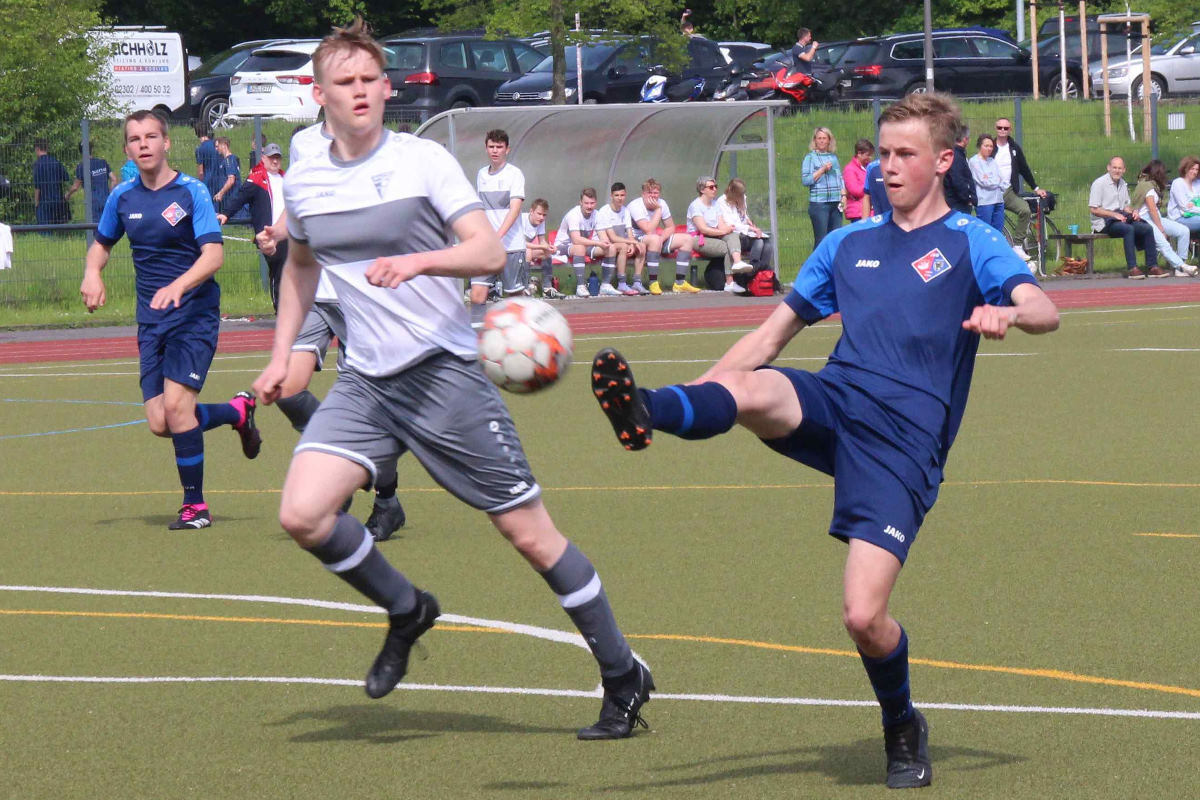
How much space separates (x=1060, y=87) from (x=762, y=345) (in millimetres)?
35899

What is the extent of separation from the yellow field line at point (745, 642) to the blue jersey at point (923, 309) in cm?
135

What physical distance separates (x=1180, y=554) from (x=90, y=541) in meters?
5.02

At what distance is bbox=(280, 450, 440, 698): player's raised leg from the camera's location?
5156 millimetres

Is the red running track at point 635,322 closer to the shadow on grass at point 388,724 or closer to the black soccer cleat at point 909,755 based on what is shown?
the shadow on grass at point 388,724

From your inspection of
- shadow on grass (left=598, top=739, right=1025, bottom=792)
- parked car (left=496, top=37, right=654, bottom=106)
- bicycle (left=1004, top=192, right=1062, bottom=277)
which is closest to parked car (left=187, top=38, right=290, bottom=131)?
parked car (left=496, top=37, right=654, bottom=106)

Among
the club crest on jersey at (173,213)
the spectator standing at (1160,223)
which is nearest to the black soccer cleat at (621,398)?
the club crest on jersey at (173,213)

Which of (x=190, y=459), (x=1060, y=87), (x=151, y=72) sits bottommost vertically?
(x=190, y=459)

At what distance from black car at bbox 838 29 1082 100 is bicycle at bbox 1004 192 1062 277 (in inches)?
396

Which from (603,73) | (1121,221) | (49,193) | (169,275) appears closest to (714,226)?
(1121,221)

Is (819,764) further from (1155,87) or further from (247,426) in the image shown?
(1155,87)

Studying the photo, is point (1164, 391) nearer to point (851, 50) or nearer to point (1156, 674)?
point (1156, 674)

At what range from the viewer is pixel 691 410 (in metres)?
4.51

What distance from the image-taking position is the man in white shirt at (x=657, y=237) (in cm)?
2427

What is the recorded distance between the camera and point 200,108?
37.2 metres
